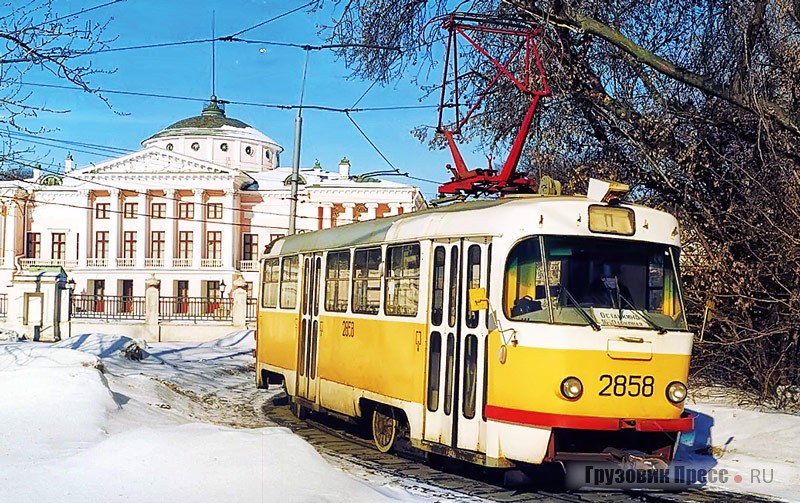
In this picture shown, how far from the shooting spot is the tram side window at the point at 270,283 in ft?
56.1

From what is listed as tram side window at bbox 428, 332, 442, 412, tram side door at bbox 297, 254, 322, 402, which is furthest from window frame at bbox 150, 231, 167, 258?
tram side window at bbox 428, 332, 442, 412

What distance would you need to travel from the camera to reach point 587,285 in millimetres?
9539

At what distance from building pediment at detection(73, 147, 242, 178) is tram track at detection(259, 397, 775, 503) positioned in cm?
5409

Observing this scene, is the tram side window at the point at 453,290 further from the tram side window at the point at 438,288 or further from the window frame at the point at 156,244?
the window frame at the point at 156,244

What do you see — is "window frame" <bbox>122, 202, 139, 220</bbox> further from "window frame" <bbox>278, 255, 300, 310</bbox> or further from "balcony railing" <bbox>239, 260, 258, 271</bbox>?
"window frame" <bbox>278, 255, 300, 310</bbox>

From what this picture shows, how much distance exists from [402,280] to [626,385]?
320cm

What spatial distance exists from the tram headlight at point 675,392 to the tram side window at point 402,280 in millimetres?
2905

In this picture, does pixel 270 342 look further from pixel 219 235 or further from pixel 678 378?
pixel 219 235

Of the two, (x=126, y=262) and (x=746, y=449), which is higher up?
(x=126, y=262)

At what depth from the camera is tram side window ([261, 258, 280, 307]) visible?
17.1 m

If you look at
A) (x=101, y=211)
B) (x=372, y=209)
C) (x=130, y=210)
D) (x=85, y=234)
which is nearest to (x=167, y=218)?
Result: (x=130, y=210)

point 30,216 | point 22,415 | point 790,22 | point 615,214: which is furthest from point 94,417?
point 30,216

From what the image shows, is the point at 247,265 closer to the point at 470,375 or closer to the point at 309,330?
the point at 309,330

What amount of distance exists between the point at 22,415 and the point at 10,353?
6396 mm
